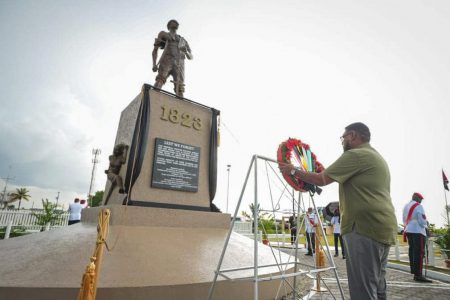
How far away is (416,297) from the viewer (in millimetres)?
4184

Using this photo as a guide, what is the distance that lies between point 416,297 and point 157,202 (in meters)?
4.77

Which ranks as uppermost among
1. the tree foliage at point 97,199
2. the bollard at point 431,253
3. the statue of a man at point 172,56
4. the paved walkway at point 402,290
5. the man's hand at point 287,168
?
the statue of a man at point 172,56

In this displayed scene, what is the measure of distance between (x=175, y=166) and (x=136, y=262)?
253 centimetres

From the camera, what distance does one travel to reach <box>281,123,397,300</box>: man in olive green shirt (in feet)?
6.78

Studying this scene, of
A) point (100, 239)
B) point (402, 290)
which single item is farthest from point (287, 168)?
point (402, 290)

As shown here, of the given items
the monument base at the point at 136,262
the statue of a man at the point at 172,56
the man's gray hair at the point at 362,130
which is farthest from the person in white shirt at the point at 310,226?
the statue of a man at the point at 172,56

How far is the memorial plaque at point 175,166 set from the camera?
5109 mm

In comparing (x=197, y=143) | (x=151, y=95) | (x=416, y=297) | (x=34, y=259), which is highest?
(x=151, y=95)

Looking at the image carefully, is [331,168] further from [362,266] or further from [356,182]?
[362,266]

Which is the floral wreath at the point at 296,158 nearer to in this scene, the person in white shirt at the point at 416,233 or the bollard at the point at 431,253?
the person in white shirt at the point at 416,233

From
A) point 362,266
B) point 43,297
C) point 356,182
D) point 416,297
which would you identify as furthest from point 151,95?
point 416,297

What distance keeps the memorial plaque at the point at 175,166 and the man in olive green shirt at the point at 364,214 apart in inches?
129

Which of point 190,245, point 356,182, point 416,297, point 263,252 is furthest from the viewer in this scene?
point 263,252

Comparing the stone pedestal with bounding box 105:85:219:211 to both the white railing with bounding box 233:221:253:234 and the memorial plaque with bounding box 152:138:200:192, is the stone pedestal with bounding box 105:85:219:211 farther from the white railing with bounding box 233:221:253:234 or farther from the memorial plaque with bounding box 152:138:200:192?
the white railing with bounding box 233:221:253:234
